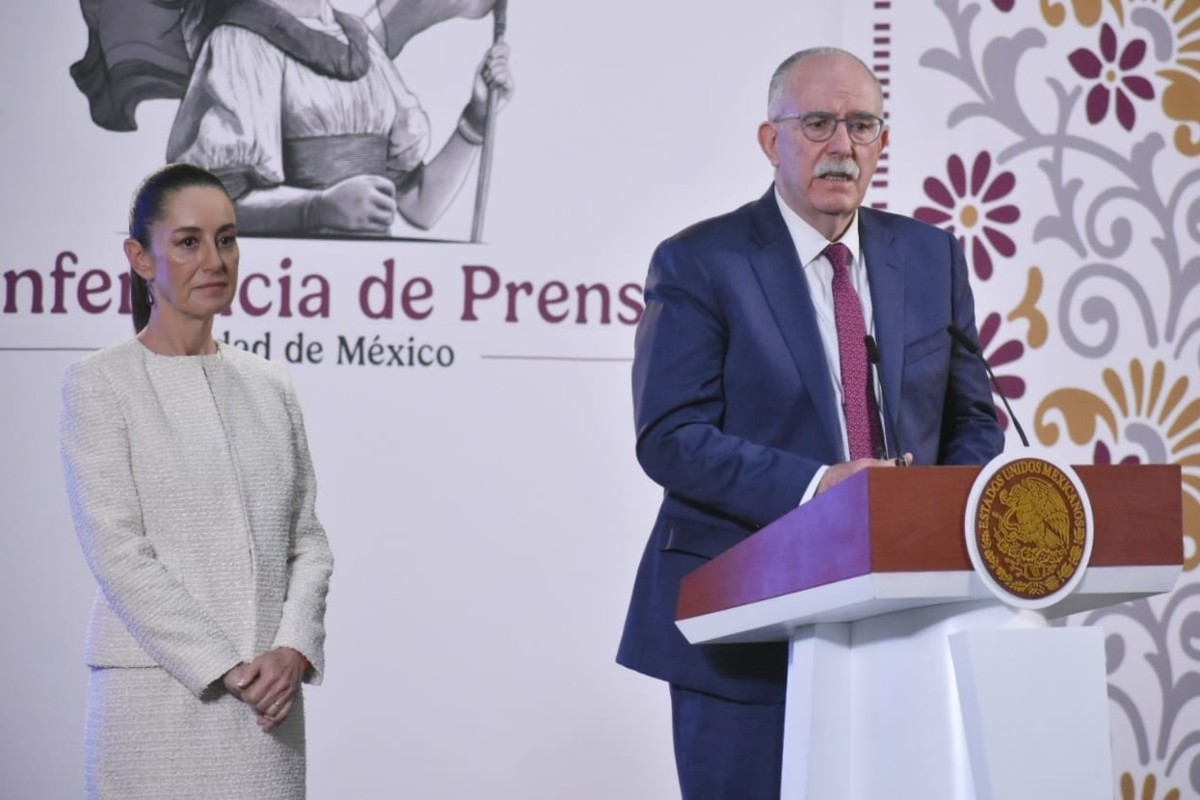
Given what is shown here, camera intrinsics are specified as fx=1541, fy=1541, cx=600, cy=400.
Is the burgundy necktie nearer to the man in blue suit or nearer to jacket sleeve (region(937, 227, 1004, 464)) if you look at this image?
the man in blue suit

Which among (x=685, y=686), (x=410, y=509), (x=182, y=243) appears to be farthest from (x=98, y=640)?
(x=410, y=509)

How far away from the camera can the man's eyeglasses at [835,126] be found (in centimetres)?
238

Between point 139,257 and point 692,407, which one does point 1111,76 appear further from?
point 139,257

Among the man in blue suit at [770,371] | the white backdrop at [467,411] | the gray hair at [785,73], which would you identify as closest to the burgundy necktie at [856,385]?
the man in blue suit at [770,371]

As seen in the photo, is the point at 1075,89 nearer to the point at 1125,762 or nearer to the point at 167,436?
the point at 1125,762

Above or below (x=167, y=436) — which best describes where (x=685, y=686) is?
below

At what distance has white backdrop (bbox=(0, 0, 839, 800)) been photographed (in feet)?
12.1

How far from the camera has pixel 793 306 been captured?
7.45 ft

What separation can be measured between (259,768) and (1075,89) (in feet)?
8.72

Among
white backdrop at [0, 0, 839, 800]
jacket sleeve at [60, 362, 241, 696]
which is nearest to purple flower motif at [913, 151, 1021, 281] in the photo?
white backdrop at [0, 0, 839, 800]

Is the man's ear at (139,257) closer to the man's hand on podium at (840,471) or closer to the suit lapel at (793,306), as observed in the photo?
the suit lapel at (793,306)

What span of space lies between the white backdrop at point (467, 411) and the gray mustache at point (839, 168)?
4.76 ft

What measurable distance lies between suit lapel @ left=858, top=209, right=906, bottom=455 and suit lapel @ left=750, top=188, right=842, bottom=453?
0.08 meters

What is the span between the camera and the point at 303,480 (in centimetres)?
261
